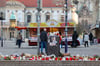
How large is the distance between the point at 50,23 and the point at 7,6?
3965 cm

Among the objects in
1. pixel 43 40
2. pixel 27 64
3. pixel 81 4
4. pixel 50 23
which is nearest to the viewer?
pixel 27 64

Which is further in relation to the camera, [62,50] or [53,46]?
[62,50]

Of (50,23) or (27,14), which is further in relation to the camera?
(27,14)

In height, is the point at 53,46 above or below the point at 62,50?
above

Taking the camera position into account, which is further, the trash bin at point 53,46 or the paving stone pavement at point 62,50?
the paving stone pavement at point 62,50

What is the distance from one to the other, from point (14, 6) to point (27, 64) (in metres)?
63.8

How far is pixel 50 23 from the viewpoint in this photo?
37875 mm

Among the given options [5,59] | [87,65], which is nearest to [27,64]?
[5,59]

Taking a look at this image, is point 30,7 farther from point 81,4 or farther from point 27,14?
point 81,4

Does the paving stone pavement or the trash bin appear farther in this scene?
the paving stone pavement

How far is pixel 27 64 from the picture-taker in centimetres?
1325

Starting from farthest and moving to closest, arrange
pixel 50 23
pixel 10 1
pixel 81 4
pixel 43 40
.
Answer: pixel 81 4
pixel 10 1
pixel 50 23
pixel 43 40

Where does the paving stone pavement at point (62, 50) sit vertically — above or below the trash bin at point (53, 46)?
below

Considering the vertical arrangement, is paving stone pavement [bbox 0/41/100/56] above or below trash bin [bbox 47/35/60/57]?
below
